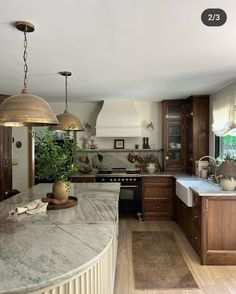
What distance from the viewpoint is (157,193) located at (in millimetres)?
5211

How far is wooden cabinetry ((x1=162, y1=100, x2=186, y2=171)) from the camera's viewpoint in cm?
558

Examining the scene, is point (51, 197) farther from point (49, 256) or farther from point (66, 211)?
point (49, 256)

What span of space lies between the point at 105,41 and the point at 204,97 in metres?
3.21

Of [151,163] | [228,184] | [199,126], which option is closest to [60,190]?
[228,184]

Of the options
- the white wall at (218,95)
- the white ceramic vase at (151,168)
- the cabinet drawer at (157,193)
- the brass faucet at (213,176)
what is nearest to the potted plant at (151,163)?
the white ceramic vase at (151,168)

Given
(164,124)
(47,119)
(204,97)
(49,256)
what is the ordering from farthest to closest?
(164,124) → (204,97) → (47,119) → (49,256)

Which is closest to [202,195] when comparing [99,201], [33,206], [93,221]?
[99,201]

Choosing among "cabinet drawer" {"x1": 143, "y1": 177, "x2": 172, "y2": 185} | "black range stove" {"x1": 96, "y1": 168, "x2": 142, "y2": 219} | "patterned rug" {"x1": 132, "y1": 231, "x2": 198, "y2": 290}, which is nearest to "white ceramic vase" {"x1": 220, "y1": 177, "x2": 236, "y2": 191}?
"patterned rug" {"x1": 132, "y1": 231, "x2": 198, "y2": 290}

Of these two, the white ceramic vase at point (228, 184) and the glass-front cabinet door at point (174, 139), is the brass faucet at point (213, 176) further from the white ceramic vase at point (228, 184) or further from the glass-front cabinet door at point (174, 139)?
the glass-front cabinet door at point (174, 139)

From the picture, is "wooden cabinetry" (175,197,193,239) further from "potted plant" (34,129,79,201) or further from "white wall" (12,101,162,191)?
"potted plant" (34,129,79,201)

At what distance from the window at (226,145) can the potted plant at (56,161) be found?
2753 mm

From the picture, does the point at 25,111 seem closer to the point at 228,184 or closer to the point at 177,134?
the point at 228,184

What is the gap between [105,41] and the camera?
2.41 m

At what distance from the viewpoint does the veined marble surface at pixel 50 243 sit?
1193 mm
